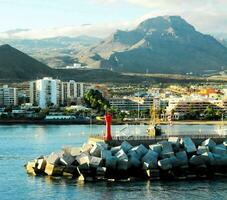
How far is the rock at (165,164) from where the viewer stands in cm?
2672

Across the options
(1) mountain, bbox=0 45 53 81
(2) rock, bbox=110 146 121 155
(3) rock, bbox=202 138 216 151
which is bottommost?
(2) rock, bbox=110 146 121 155

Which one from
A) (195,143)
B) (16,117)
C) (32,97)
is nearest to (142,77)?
(32,97)

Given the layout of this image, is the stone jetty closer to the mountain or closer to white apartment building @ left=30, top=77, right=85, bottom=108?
white apartment building @ left=30, top=77, right=85, bottom=108

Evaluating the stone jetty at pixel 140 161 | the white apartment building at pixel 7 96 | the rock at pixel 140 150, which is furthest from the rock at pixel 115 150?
the white apartment building at pixel 7 96

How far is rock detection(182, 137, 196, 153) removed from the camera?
27859mm

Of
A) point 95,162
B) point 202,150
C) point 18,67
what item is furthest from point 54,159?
point 18,67

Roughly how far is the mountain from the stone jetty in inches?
4663

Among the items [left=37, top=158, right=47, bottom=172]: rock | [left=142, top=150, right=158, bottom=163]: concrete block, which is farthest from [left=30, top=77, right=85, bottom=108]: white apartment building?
[left=142, top=150, right=158, bottom=163]: concrete block

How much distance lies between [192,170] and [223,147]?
1.94m

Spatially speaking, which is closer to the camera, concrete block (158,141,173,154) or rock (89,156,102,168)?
rock (89,156,102,168)

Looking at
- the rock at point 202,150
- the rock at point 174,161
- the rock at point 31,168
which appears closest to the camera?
the rock at point 174,161

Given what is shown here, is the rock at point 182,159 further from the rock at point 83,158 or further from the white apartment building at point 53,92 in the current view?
the white apartment building at point 53,92

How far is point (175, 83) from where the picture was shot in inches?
6619

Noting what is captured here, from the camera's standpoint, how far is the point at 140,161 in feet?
88.4
